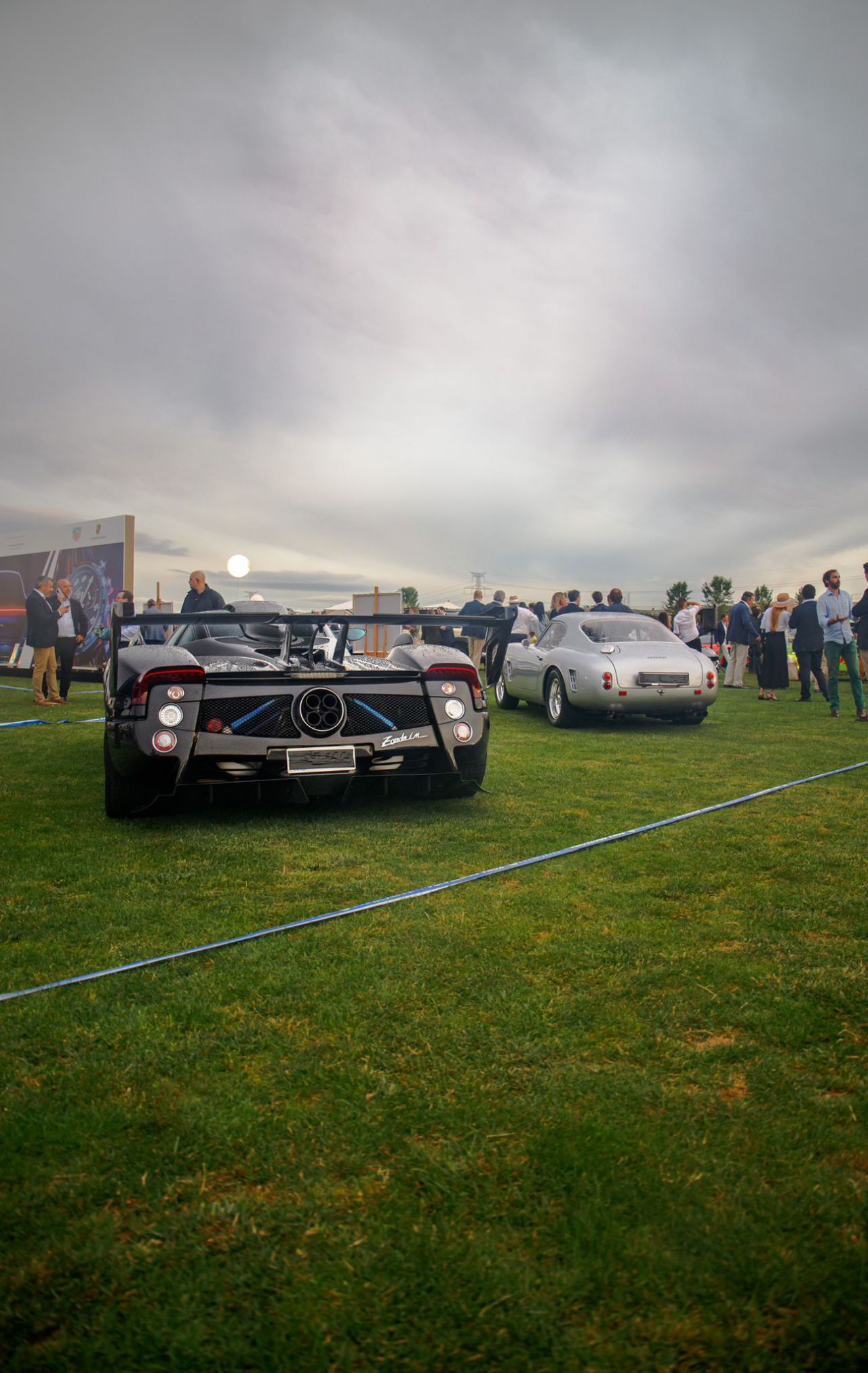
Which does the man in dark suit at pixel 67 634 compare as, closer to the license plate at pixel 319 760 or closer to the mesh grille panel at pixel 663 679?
the mesh grille panel at pixel 663 679

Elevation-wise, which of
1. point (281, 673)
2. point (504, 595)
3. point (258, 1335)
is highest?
point (504, 595)

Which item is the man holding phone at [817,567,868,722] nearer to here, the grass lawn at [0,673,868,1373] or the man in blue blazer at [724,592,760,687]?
the man in blue blazer at [724,592,760,687]

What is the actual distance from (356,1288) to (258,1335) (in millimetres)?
176

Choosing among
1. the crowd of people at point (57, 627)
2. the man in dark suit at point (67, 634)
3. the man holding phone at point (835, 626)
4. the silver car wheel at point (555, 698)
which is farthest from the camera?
the man in dark suit at point (67, 634)

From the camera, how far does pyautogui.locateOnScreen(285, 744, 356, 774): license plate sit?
5059 millimetres

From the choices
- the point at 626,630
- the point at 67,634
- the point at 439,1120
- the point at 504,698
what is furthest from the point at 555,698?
the point at 439,1120

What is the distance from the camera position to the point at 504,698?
12.7 m

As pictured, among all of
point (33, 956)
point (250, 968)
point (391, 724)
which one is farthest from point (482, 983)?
point (391, 724)

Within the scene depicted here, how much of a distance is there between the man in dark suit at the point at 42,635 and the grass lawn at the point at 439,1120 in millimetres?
9634

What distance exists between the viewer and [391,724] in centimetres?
538

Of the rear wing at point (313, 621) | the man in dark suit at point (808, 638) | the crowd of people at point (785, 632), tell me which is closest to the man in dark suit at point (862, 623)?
the crowd of people at point (785, 632)

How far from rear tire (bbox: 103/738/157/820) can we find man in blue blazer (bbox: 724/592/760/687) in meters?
13.3

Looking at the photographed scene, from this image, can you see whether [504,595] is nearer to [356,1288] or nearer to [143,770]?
[143,770]

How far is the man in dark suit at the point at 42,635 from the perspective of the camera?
1306 centimetres
